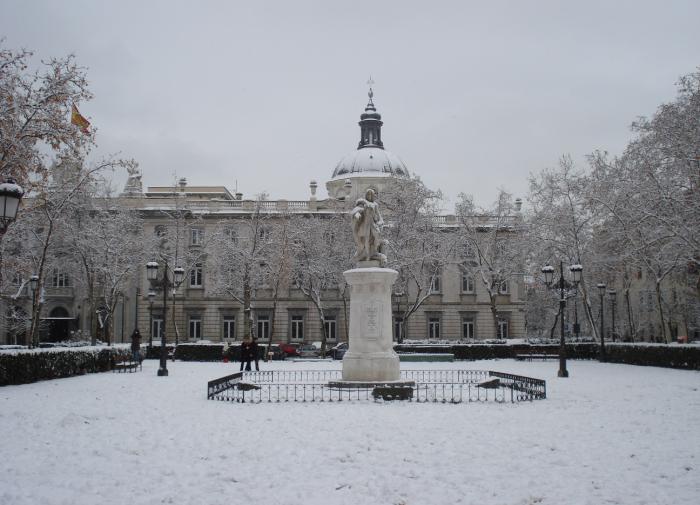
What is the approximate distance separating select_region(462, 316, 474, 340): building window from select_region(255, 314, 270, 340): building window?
16.0 meters

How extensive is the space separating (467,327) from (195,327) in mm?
22157

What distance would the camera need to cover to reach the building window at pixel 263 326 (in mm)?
58031

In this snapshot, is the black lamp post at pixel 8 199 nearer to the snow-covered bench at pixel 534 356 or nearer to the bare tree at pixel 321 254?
the bare tree at pixel 321 254

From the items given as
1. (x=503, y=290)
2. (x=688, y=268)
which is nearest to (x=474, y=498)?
(x=688, y=268)

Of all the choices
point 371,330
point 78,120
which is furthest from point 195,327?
point 371,330

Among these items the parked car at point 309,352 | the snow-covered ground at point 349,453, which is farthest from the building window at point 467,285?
the snow-covered ground at point 349,453

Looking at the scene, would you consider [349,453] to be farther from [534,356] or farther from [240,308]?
[240,308]

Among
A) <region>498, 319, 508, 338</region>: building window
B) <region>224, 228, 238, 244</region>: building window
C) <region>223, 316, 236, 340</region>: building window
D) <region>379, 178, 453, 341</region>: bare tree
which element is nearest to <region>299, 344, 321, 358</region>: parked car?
<region>379, 178, 453, 341</region>: bare tree

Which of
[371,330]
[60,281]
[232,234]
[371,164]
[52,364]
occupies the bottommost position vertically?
[52,364]

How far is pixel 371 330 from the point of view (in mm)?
17766

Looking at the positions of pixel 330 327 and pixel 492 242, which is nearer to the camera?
pixel 492 242

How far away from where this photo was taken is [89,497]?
7.56 m

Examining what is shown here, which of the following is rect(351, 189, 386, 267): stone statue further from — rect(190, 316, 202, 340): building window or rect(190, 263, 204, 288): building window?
rect(190, 263, 204, 288): building window

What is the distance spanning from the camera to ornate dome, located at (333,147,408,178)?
66.9 m
